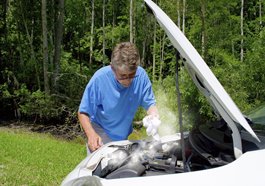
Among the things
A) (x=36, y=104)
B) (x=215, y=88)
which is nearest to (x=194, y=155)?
(x=215, y=88)

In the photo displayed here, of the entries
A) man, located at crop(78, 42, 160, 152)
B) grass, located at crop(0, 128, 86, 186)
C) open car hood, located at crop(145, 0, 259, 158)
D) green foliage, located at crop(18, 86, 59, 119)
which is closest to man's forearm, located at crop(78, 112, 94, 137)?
man, located at crop(78, 42, 160, 152)

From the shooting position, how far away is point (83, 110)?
3375 millimetres

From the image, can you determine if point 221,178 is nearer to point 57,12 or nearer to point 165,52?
point 57,12

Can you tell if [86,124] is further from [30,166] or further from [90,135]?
[30,166]

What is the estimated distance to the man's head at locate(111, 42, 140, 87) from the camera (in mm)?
3117

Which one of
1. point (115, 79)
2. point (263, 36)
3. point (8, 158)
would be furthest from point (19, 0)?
point (115, 79)

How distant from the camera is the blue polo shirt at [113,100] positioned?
3387mm

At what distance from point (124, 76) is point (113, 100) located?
28cm

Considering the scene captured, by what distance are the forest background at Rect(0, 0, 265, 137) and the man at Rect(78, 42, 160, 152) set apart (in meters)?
9.46

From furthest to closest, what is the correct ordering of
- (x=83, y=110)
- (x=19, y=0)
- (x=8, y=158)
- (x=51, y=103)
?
(x=19, y=0) → (x=51, y=103) → (x=8, y=158) → (x=83, y=110)

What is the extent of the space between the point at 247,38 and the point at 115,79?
2427 centimetres

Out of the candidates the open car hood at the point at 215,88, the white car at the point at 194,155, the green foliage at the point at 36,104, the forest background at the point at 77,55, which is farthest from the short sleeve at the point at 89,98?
the green foliage at the point at 36,104

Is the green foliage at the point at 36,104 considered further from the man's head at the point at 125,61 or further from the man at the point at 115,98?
the man's head at the point at 125,61

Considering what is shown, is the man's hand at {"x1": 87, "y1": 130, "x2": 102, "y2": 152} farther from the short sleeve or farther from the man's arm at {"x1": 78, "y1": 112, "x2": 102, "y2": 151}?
the short sleeve
